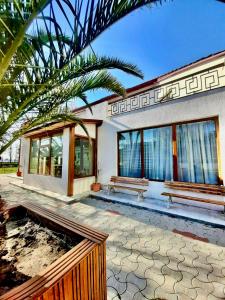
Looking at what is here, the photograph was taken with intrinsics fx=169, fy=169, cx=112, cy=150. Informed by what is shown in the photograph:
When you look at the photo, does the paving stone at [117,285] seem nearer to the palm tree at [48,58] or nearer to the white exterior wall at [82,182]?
the palm tree at [48,58]

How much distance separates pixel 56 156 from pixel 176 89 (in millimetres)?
6081

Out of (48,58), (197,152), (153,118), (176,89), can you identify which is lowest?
(197,152)

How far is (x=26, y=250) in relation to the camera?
231 centimetres

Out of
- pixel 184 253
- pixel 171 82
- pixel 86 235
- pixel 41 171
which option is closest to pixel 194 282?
pixel 184 253

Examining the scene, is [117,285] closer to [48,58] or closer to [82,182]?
[48,58]

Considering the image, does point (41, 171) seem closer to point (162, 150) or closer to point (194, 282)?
point (162, 150)

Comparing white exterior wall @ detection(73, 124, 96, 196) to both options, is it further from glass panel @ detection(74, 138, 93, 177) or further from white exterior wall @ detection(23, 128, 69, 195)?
white exterior wall @ detection(23, 128, 69, 195)

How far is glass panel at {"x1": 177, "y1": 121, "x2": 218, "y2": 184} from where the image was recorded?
552 cm

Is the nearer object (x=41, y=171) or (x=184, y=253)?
(x=184, y=253)

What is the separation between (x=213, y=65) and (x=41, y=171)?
8968 millimetres

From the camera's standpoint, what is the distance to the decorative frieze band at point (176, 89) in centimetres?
549

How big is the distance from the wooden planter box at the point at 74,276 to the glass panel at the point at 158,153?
487cm

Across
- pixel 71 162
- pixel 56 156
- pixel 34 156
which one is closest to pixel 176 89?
pixel 71 162

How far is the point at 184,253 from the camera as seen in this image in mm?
3197
